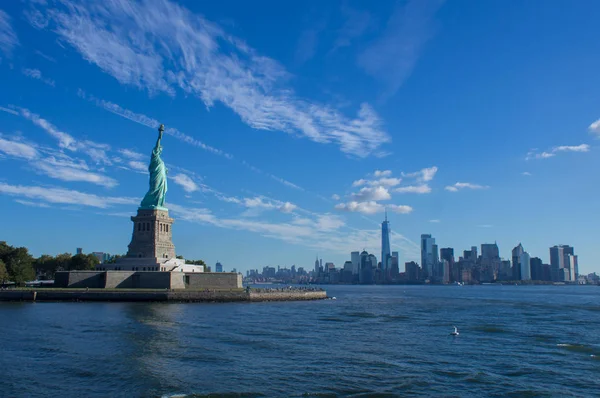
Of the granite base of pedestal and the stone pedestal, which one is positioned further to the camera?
the stone pedestal

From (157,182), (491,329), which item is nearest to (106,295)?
(157,182)

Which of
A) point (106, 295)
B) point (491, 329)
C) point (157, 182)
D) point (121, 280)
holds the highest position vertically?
point (157, 182)

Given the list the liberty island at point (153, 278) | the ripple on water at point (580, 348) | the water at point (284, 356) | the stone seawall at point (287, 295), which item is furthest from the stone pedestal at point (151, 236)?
the ripple on water at point (580, 348)

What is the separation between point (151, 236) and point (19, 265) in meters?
25.1

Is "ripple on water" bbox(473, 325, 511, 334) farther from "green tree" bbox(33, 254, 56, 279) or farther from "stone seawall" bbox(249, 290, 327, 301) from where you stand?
"green tree" bbox(33, 254, 56, 279)

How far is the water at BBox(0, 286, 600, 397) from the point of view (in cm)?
2775

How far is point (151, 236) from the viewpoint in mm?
96500

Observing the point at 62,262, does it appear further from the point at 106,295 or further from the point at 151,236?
the point at 106,295

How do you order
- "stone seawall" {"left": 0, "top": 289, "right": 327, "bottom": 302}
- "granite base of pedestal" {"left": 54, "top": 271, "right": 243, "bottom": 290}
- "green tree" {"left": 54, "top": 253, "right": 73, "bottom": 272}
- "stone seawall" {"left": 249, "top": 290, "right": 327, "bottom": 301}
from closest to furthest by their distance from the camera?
"stone seawall" {"left": 0, "top": 289, "right": 327, "bottom": 302}, "granite base of pedestal" {"left": 54, "top": 271, "right": 243, "bottom": 290}, "stone seawall" {"left": 249, "top": 290, "right": 327, "bottom": 301}, "green tree" {"left": 54, "top": 253, "right": 73, "bottom": 272}

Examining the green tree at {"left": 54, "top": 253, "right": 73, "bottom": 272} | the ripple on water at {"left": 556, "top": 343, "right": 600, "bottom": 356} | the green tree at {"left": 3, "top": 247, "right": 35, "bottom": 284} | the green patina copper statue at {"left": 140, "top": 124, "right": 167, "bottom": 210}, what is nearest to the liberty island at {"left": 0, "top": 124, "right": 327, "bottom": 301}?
the green patina copper statue at {"left": 140, "top": 124, "right": 167, "bottom": 210}

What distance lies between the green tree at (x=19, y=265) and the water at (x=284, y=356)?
41768 mm

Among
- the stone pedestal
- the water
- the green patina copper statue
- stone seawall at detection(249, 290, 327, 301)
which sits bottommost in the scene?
the water

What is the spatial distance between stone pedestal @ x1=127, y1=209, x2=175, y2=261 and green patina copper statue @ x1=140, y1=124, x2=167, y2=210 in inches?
64.4

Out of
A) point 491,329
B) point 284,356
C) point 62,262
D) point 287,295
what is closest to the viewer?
point 284,356
